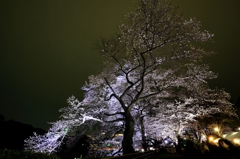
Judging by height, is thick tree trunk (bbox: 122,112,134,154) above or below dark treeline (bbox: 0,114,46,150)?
below

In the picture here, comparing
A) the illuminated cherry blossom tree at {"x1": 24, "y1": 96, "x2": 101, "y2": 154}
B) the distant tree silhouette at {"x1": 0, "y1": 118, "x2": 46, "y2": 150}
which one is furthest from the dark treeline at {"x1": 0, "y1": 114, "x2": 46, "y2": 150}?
the illuminated cherry blossom tree at {"x1": 24, "y1": 96, "x2": 101, "y2": 154}

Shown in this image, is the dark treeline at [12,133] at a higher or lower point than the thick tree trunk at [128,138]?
A: higher

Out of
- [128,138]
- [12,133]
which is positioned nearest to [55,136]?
[128,138]

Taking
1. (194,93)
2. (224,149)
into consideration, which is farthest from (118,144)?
(224,149)

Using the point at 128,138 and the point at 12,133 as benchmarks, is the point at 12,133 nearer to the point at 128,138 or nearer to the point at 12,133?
the point at 12,133

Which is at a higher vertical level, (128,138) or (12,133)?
(12,133)

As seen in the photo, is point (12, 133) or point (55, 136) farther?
point (12, 133)

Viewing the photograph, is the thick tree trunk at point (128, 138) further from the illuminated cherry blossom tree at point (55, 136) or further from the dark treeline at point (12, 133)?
the dark treeline at point (12, 133)

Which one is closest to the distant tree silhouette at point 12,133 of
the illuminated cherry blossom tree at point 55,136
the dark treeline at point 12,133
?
the dark treeline at point 12,133

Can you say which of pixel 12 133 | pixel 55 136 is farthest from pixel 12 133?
pixel 55 136

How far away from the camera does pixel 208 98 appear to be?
53.3 feet

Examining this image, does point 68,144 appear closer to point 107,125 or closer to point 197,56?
point 107,125

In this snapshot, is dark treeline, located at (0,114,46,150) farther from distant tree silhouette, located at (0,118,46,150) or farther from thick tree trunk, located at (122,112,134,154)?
thick tree trunk, located at (122,112,134,154)

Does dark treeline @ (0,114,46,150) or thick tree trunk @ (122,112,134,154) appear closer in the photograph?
thick tree trunk @ (122,112,134,154)
